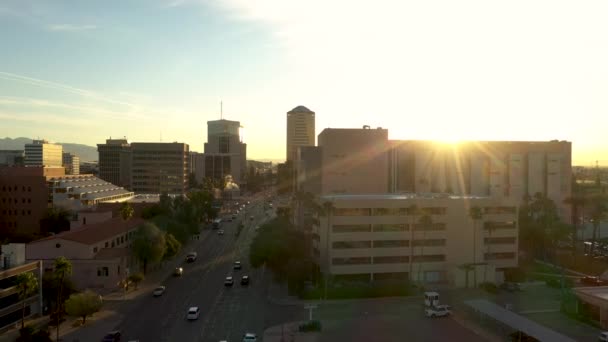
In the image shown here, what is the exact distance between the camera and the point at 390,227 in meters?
60.0

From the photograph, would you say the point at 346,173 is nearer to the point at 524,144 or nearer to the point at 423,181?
the point at 423,181

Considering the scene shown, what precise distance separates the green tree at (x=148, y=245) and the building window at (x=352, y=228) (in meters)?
21.6

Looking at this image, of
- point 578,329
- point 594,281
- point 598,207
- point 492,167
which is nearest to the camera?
point 578,329

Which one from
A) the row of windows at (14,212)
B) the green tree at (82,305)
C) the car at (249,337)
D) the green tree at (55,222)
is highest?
the row of windows at (14,212)

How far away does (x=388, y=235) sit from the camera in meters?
59.8

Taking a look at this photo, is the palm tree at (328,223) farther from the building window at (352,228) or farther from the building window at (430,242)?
the building window at (430,242)

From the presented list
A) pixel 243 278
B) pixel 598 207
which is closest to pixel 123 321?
pixel 243 278

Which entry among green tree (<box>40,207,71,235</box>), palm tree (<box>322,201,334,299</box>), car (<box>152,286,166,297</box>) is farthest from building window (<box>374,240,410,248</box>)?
green tree (<box>40,207,71,235</box>)

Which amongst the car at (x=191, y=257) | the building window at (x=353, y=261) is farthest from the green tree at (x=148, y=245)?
the building window at (x=353, y=261)

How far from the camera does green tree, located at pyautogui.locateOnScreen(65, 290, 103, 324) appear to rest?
140 feet

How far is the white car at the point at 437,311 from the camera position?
46688mm

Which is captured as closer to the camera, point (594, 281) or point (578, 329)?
point (578, 329)

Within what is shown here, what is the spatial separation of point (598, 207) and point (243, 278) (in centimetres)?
5378

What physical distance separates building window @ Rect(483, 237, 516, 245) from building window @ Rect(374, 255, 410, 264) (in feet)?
36.6
